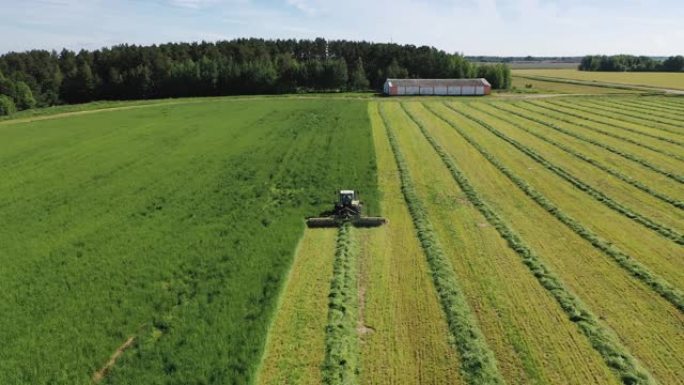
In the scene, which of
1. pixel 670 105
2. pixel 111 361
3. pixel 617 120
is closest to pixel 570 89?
pixel 670 105

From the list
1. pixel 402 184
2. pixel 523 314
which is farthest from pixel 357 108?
pixel 523 314

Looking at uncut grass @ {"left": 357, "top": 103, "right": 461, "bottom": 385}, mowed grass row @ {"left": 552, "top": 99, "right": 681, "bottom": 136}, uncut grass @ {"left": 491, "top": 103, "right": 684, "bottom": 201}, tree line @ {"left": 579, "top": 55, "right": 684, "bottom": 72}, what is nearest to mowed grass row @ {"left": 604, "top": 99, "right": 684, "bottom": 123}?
mowed grass row @ {"left": 552, "top": 99, "right": 681, "bottom": 136}

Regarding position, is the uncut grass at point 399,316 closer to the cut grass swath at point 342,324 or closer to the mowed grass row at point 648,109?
the cut grass swath at point 342,324

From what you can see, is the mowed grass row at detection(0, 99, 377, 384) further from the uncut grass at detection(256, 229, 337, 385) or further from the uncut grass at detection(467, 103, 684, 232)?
the uncut grass at detection(467, 103, 684, 232)

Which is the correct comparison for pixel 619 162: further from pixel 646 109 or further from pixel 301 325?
pixel 646 109

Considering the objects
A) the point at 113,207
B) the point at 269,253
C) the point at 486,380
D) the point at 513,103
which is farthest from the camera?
the point at 513,103

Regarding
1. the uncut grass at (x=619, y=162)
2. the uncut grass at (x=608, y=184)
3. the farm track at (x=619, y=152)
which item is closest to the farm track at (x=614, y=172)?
the uncut grass at (x=608, y=184)

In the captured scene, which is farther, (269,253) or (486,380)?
(269,253)

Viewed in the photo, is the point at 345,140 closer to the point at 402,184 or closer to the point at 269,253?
the point at 402,184
